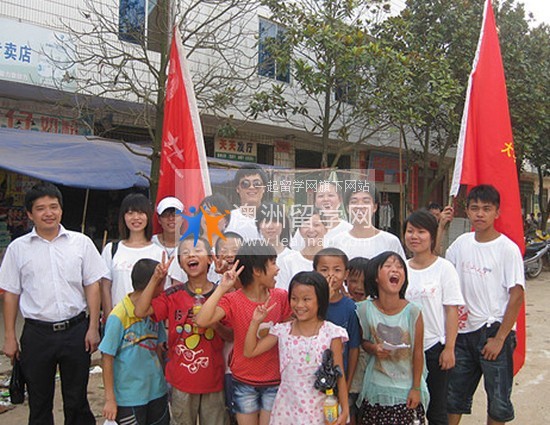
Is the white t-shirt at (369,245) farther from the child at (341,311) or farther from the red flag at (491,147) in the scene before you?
the red flag at (491,147)

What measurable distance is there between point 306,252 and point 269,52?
5945 millimetres

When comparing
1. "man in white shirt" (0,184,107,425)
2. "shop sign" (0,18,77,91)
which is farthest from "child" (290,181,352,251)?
"shop sign" (0,18,77,91)

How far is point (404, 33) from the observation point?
8.24 meters

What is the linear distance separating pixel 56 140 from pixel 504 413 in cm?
575

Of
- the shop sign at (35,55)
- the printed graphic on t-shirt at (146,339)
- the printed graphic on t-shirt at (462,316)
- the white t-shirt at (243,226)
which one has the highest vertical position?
the shop sign at (35,55)

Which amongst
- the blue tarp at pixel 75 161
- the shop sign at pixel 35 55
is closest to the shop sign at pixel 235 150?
the blue tarp at pixel 75 161

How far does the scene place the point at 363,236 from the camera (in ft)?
10.00

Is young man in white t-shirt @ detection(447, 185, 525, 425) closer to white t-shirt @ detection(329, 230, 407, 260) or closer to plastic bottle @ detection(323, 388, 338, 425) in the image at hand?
white t-shirt @ detection(329, 230, 407, 260)

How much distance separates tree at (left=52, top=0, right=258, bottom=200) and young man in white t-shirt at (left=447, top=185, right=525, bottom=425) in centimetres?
330

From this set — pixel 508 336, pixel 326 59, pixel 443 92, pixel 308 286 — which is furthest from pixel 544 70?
pixel 308 286

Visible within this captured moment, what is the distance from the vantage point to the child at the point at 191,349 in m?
2.44

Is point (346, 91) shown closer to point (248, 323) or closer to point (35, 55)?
point (35, 55)

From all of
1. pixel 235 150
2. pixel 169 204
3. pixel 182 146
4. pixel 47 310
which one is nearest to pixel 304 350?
pixel 169 204

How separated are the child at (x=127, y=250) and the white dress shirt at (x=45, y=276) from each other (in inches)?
6.8
